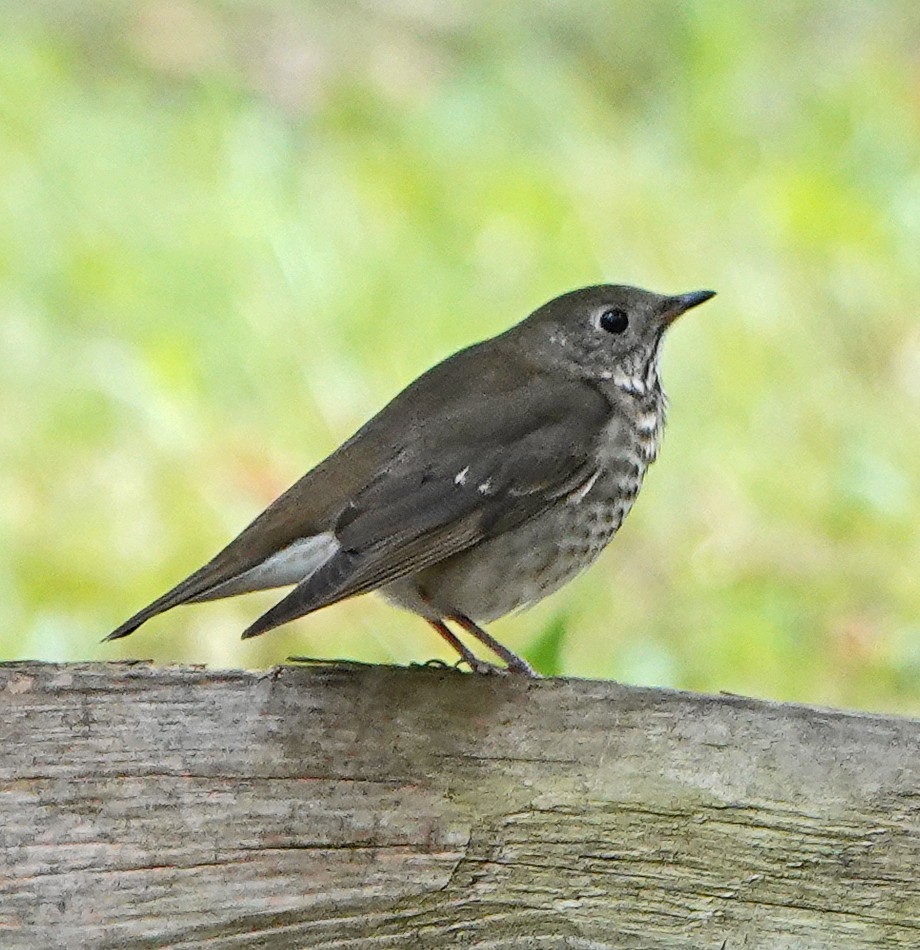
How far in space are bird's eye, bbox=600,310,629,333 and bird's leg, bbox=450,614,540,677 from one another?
76 cm

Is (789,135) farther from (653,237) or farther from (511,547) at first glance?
(511,547)

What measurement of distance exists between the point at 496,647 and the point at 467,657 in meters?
0.16

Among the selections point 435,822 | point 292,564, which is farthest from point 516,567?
point 435,822

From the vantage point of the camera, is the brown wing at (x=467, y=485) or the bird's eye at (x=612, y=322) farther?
the bird's eye at (x=612, y=322)

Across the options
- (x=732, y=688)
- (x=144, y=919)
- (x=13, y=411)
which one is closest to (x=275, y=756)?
(x=144, y=919)

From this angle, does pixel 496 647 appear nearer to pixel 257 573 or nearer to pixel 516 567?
pixel 516 567

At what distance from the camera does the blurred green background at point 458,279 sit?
4.34 metres

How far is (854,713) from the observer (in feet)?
7.20

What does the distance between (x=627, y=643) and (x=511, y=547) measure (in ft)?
4.18

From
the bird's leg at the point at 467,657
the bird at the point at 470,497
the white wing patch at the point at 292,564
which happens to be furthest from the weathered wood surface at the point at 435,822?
the white wing patch at the point at 292,564

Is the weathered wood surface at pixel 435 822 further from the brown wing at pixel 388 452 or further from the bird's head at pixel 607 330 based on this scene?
the bird's head at pixel 607 330

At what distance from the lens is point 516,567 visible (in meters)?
3.08

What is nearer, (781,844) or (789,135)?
(781,844)

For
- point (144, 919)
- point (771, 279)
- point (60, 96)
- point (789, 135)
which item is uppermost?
point (60, 96)
